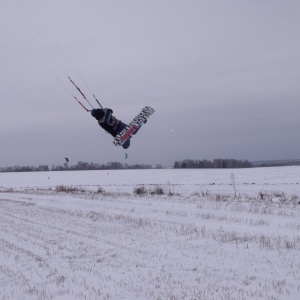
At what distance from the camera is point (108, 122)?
1012cm

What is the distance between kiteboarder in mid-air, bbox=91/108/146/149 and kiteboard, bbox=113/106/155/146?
0.47 ft

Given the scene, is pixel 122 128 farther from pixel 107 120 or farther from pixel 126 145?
pixel 107 120

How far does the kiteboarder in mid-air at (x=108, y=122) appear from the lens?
10047mm

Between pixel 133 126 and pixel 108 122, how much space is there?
99 cm

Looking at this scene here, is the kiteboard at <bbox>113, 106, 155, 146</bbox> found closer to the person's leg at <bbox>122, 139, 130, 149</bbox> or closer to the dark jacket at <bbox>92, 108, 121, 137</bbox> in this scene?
the person's leg at <bbox>122, 139, 130, 149</bbox>

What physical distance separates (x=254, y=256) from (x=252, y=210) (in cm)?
960

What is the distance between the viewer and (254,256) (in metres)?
9.87

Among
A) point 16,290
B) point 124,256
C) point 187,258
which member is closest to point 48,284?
point 16,290

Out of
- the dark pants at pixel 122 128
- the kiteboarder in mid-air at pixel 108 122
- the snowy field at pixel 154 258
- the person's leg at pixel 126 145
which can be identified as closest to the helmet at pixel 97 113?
the kiteboarder in mid-air at pixel 108 122

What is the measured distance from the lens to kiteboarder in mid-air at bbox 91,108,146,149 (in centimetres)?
1005

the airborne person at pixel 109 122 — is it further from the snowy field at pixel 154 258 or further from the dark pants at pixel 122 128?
the snowy field at pixel 154 258

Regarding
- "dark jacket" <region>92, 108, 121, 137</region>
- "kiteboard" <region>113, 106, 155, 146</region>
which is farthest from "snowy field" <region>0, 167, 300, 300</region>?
"dark jacket" <region>92, 108, 121, 137</region>

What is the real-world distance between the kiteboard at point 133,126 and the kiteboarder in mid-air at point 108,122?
0.14m

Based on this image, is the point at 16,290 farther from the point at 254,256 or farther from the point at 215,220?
the point at 215,220
